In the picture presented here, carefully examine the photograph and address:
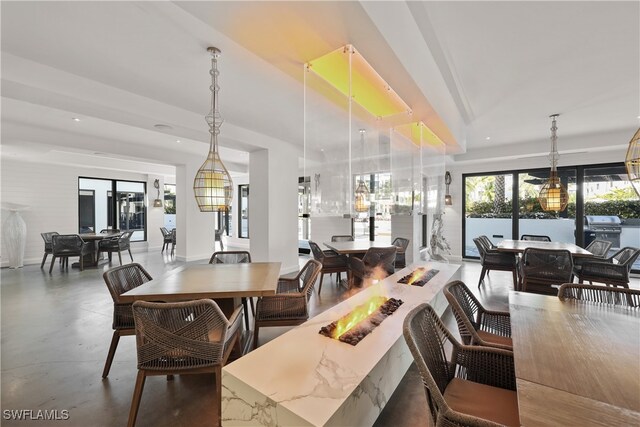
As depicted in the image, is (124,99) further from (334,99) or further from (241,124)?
(334,99)

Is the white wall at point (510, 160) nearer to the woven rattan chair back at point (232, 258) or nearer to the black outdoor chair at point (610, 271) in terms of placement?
the black outdoor chair at point (610, 271)

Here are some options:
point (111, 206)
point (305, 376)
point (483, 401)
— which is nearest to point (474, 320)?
point (483, 401)

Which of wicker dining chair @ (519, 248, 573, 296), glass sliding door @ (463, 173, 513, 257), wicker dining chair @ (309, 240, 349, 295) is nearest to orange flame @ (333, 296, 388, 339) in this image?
wicker dining chair @ (309, 240, 349, 295)

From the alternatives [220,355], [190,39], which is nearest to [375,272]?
[220,355]

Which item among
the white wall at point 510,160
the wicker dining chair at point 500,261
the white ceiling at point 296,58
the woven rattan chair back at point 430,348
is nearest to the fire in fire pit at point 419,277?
the woven rattan chair back at point 430,348

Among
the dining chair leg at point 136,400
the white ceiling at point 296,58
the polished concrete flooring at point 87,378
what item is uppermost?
the white ceiling at point 296,58

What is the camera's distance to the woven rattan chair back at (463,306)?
1.76 m

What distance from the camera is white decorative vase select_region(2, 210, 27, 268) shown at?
20.4ft

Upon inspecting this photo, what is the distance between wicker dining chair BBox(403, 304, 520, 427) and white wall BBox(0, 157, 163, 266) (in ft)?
31.0

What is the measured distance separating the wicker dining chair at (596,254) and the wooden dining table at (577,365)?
111 inches

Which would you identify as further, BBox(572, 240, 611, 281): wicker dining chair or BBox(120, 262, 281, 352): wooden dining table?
BBox(572, 240, 611, 281): wicker dining chair

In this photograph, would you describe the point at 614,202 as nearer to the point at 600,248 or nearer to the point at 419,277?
the point at 600,248

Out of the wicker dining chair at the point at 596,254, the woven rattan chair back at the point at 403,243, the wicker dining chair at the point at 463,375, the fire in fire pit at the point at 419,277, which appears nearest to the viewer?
the wicker dining chair at the point at 463,375

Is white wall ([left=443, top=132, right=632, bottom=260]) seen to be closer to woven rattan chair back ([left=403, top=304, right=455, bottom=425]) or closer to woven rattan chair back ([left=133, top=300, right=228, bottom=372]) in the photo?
woven rattan chair back ([left=403, top=304, right=455, bottom=425])
